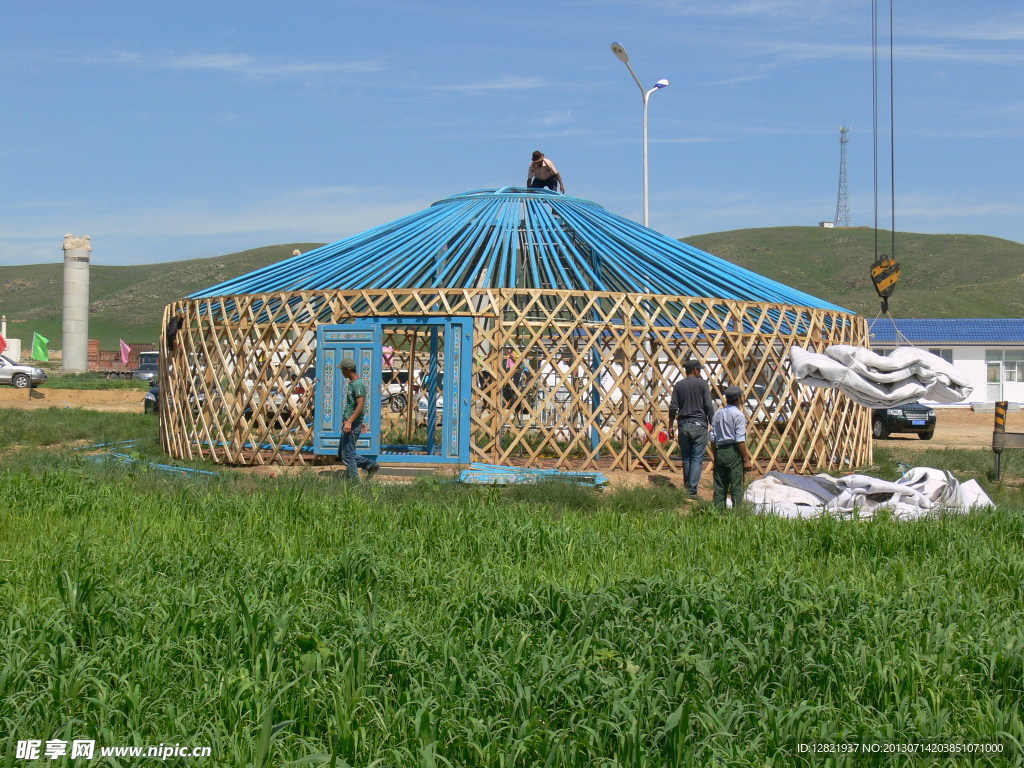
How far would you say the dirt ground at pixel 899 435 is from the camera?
1603 centimetres

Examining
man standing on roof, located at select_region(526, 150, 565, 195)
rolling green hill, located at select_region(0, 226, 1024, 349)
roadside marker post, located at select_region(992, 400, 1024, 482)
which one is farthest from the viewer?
rolling green hill, located at select_region(0, 226, 1024, 349)

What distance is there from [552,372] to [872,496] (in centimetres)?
376

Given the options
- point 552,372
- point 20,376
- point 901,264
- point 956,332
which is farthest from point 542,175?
point 901,264

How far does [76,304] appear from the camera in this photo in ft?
111

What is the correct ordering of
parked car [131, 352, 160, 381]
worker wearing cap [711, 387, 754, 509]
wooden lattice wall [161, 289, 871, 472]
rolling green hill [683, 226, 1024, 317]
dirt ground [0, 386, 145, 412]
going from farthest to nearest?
1. rolling green hill [683, 226, 1024, 317]
2. parked car [131, 352, 160, 381]
3. dirt ground [0, 386, 145, 412]
4. wooden lattice wall [161, 289, 871, 472]
5. worker wearing cap [711, 387, 754, 509]

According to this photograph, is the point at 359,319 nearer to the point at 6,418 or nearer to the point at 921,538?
the point at 921,538

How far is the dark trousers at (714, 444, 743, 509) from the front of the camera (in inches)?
306

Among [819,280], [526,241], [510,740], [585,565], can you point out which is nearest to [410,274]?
[526,241]

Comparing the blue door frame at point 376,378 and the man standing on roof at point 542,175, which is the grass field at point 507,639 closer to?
the blue door frame at point 376,378

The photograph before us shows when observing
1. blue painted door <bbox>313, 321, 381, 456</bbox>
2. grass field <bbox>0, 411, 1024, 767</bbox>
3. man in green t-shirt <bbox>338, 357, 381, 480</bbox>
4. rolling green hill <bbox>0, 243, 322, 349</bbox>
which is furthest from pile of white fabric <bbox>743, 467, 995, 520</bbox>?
rolling green hill <bbox>0, 243, 322, 349</bbox>

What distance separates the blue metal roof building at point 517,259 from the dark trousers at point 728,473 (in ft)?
11.3

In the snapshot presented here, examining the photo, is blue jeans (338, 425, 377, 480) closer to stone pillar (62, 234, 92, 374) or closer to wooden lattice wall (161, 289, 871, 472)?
wooden lattice wall (161, 289, 871, 472)

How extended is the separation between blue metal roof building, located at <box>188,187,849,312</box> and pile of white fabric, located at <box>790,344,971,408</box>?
94.5 inches

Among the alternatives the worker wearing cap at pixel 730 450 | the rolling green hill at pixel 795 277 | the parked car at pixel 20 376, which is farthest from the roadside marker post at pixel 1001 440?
the rolling green hill at pixel 795 277
